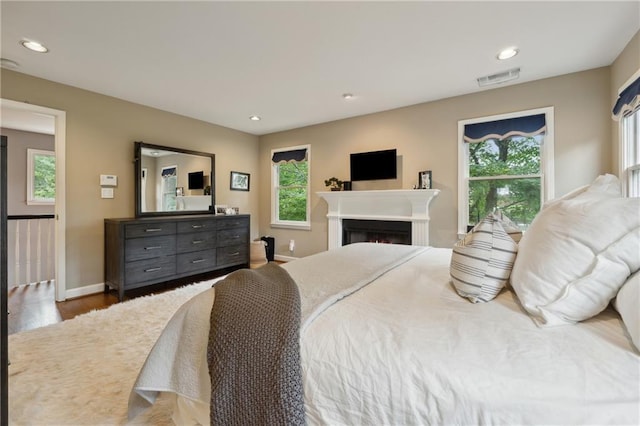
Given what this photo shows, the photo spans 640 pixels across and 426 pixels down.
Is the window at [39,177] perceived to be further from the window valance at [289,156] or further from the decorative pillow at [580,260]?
the decorative pillow at [580,260]

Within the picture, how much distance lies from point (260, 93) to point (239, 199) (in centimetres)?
229

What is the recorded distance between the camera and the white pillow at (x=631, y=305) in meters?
0.74

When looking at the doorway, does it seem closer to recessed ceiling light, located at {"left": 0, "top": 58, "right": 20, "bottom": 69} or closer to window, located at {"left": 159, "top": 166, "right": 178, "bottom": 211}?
recessed ceiling light, located at {"left": 0, "top": 58, "right": 20, "bottom": 69}

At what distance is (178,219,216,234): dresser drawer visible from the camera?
146 inches

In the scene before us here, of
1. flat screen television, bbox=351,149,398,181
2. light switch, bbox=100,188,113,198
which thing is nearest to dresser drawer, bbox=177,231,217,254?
light switch, bbox=100,188,113,198

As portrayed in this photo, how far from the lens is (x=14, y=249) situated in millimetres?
3998

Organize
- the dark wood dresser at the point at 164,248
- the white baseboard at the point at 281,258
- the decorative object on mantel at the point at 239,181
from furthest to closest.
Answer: the white baseboard at the point at 281,258, the decorative object on mantel at the point at 239,181, the dark wood dresser at the point at 164,248

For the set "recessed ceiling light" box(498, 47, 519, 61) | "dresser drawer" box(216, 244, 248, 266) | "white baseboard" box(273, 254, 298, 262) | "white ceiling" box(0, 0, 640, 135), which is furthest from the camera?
"white baseboard" box(273, 254, 298, 262)

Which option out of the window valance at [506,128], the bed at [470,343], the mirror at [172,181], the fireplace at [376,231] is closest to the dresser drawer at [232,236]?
the mirror at [172,181]

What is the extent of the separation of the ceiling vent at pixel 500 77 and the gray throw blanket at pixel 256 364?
3.27 metres

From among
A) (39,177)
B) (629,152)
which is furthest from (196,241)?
(629,152)

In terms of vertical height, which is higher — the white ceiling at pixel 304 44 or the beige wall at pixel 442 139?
the white ceiling at pixel 304 44

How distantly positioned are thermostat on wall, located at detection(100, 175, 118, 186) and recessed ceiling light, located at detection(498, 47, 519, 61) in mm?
4550

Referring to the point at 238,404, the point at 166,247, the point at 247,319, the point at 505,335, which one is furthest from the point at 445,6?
the point at 166,247
